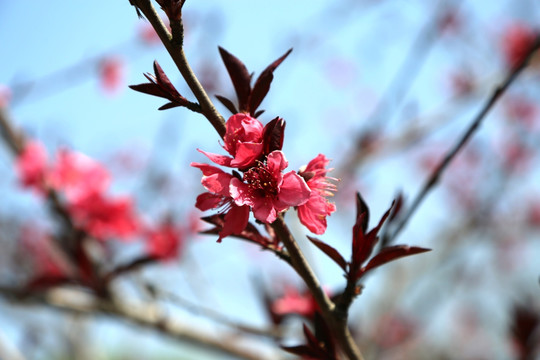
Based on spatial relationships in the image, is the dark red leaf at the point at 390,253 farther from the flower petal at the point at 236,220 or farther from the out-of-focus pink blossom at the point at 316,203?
the flower petal at the point at 236,220

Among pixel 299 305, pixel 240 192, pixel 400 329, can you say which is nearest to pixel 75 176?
pixel 299 305

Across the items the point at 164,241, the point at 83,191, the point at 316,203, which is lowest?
the point at 316,203

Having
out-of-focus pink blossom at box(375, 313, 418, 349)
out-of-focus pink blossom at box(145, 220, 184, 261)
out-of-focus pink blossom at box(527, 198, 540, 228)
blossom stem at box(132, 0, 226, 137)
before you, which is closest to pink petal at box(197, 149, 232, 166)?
blossom stem at box(132, 0, 226, 137)

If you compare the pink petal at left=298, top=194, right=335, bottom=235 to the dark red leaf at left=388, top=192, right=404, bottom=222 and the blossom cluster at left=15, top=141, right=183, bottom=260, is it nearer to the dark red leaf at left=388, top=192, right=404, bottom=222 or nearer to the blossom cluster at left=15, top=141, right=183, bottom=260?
the dark red leaf at left=388, top=192, right=404, bottom=222

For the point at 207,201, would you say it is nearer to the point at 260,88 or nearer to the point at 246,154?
the point at 246,154

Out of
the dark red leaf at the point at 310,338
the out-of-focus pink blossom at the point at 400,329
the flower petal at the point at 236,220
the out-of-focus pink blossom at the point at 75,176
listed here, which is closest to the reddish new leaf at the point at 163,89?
the flower petal at the point at 236,220

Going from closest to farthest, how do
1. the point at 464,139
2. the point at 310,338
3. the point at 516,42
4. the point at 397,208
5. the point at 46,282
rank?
1. the point at 310,338
2. the point at 397,208
3. the point at 464,139
4. the point at 46,282
5. the point at 516,42

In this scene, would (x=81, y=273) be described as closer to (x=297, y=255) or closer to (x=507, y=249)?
(x=297, y=255)
